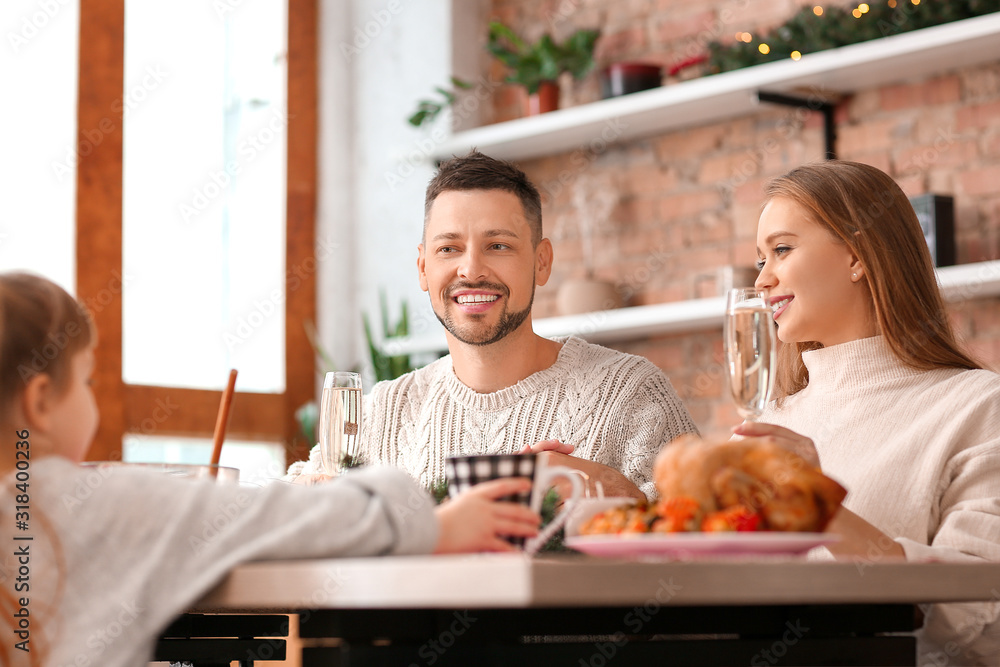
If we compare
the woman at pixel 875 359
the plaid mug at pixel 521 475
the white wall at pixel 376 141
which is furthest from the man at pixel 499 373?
the white wall at pixel 376 141

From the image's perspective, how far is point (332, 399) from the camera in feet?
5.45

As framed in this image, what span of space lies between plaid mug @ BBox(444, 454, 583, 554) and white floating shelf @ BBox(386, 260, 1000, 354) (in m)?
2.29

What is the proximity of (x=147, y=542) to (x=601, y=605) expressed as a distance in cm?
43

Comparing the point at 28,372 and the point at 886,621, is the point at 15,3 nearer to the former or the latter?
the point at 28,372

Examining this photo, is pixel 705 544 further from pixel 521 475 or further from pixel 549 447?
pixel 549 447

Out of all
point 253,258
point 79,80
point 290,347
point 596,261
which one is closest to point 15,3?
point 79,80

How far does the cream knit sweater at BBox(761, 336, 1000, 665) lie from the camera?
1.54 meters

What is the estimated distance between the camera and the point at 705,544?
1.04 metres

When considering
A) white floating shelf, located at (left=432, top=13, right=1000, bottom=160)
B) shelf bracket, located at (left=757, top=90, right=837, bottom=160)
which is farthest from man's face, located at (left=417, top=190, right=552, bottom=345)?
shelf bracket, located at (left=757, top=90, right=837, bottom=160)

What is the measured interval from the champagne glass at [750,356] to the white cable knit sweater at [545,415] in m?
0.92

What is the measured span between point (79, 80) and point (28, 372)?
3.14 m

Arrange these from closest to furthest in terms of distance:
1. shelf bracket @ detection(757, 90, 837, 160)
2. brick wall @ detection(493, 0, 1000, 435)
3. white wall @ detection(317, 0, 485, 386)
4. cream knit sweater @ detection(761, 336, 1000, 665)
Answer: cream knit sweater @ detection(761, 336, 1000, 665) → brick wall @ detection(493, 0, 1000, 435) → shelf bracket @ detection(757, 90, 837, 160) → white wall @ detection(317, 0, 485, 386)

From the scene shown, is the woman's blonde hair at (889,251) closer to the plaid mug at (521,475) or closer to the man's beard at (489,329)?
the man's beard at (489,329)

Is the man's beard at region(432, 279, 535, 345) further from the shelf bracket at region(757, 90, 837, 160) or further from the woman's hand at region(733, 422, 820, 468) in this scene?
the shelf bracket at region(757, 90, 837, 160)
